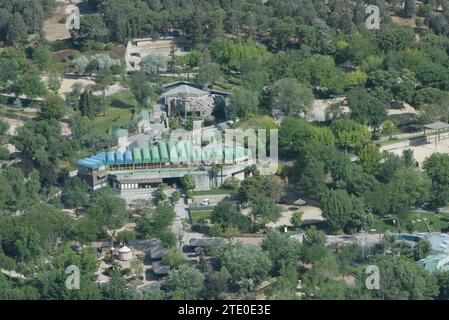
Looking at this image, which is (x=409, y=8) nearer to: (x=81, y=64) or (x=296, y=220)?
(x=81, y=64)

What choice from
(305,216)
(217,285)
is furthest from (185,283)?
(305,216)

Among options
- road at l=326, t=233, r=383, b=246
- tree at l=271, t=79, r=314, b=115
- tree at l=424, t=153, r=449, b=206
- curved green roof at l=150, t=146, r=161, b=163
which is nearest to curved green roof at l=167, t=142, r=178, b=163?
curved green roof at l=150, t=146, r=161, b=163

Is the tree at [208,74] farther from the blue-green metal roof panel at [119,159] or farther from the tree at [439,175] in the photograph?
the tree at [439,175]

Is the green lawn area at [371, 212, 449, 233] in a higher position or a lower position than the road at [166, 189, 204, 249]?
lower

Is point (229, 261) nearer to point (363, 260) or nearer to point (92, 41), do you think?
point (363, 260)

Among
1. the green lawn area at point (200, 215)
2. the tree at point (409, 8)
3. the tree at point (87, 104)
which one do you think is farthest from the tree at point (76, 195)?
the tree at point (409, 8)

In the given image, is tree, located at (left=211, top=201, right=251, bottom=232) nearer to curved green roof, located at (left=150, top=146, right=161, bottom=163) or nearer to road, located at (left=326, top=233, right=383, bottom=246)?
road, located at (left=326, top=233, right=383, bottom=246)

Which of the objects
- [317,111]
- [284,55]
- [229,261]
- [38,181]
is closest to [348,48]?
[284,55]
